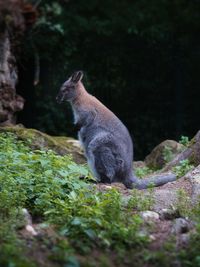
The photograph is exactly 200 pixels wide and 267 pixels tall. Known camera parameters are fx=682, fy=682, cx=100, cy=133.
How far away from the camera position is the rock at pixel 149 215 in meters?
6.06

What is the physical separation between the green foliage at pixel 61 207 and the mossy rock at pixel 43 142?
266 centimetres

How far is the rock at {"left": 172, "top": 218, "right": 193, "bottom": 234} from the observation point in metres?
5.62

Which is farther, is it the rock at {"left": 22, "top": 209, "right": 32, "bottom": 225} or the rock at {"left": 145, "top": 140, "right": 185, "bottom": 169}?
the rock at {"left": 145, "top": 140, "right": 185, "bottom": 169}

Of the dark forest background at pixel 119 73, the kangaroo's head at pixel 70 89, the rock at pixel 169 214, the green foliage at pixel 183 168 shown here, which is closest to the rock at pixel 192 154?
the green foliage at pixel 183 168

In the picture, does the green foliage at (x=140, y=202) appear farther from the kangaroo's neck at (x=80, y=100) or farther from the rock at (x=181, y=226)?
the kangaroo's neck at (x=80, y=100)

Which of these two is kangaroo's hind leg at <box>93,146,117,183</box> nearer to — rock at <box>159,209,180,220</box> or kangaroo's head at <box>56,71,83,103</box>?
kangaroo's head at <box>56,71,83,103</box>

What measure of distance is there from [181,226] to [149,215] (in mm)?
568

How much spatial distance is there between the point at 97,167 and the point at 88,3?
8197 millimetres

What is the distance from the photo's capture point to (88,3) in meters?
16.0

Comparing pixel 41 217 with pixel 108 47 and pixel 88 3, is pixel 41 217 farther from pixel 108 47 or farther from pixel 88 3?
pixel 88 3

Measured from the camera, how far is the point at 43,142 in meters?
10.8

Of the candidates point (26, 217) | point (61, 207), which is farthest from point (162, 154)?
point (26, 217)

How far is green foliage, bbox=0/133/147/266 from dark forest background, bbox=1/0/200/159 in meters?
6.96

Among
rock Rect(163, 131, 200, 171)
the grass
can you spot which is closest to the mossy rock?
rock Rect(163, 131, 200, 171)
